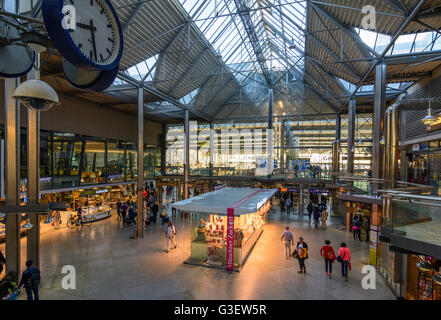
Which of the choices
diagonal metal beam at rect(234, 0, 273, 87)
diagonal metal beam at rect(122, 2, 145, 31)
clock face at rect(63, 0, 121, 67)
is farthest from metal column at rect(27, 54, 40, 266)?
diagonal metal beam at rect(234, 0, 273, 87)

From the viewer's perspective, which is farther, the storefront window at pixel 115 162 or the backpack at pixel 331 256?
the storefront window at pixel 115 162

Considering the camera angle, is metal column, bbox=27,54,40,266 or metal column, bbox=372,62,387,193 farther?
metal column, bbox=372,62,387,193

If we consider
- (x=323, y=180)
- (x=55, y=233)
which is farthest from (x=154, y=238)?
(x=323, y=180)

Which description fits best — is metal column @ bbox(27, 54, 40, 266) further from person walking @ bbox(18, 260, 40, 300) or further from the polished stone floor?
person walking @ bbox(18, 260, 40, 300)

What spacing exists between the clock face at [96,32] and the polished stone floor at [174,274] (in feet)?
21.2

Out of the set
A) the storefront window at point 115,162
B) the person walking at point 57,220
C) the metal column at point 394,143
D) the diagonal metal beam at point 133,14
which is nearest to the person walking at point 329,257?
the metal column at point 394,143

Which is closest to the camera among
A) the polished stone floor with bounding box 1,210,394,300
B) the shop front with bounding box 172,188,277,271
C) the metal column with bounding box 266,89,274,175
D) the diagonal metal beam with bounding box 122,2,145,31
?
the polished stone floor with bounding box 1,210,394,300

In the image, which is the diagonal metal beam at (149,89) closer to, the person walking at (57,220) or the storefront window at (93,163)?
the storefront window at (93,163)

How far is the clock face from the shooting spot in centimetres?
206

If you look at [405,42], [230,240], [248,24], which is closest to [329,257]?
[230,240]

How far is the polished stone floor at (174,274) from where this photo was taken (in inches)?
269

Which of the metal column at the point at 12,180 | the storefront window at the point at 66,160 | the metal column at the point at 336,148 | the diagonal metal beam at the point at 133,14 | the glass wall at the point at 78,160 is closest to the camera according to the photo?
→ the metal column at the point at 12,180
